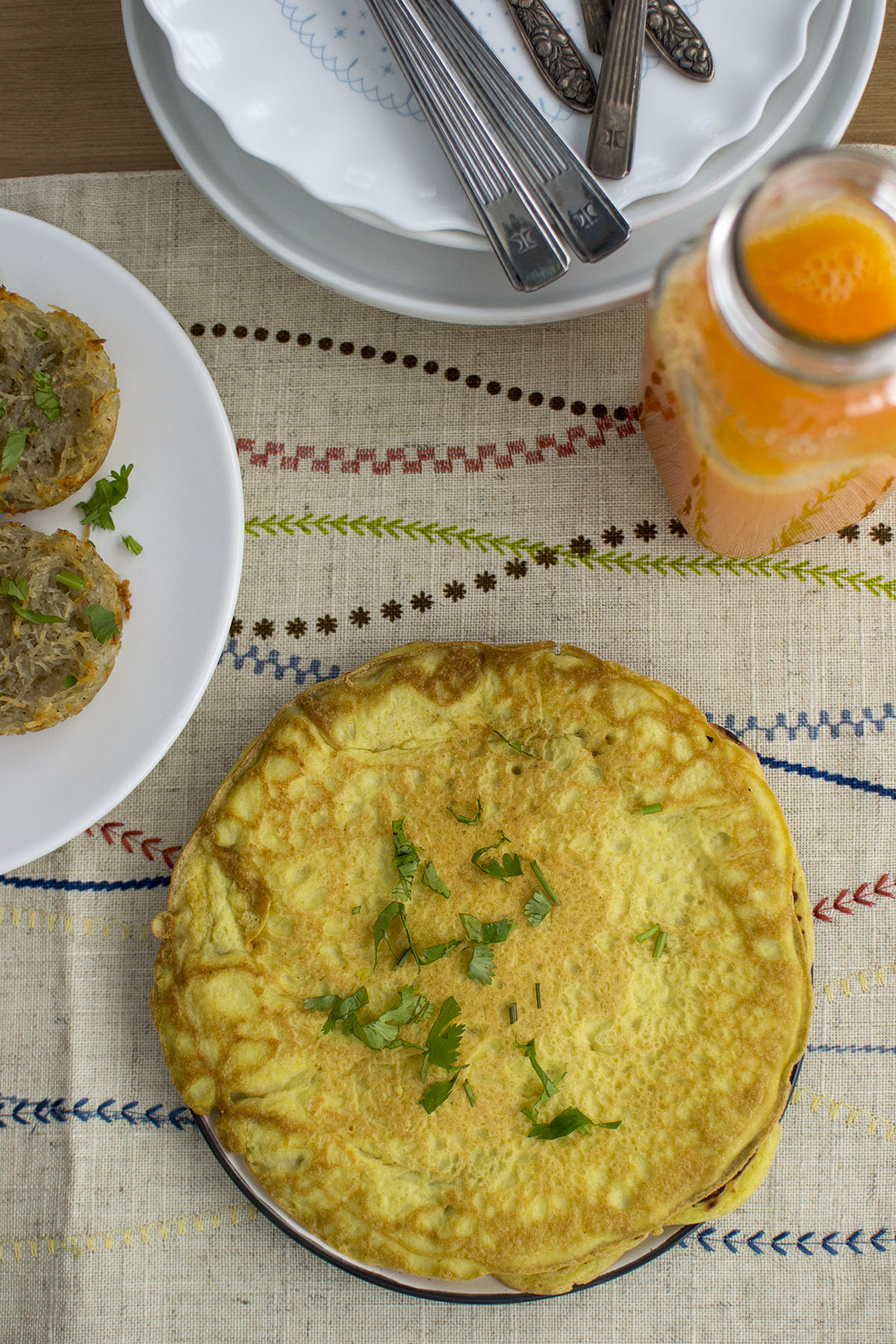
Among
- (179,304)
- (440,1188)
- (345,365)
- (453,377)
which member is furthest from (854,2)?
(440,1188)

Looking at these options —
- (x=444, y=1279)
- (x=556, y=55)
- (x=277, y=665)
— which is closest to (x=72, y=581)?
(x=277, y=665)

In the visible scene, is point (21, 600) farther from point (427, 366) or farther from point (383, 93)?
point (383, 93)

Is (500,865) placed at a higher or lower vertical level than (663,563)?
lower

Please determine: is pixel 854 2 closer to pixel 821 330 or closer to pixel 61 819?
pixel 821 330

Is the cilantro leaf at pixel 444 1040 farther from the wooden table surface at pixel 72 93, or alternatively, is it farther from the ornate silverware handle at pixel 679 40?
the wooden table surface at pixel 72 93

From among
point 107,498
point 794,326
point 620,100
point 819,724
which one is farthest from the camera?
point 819,724
